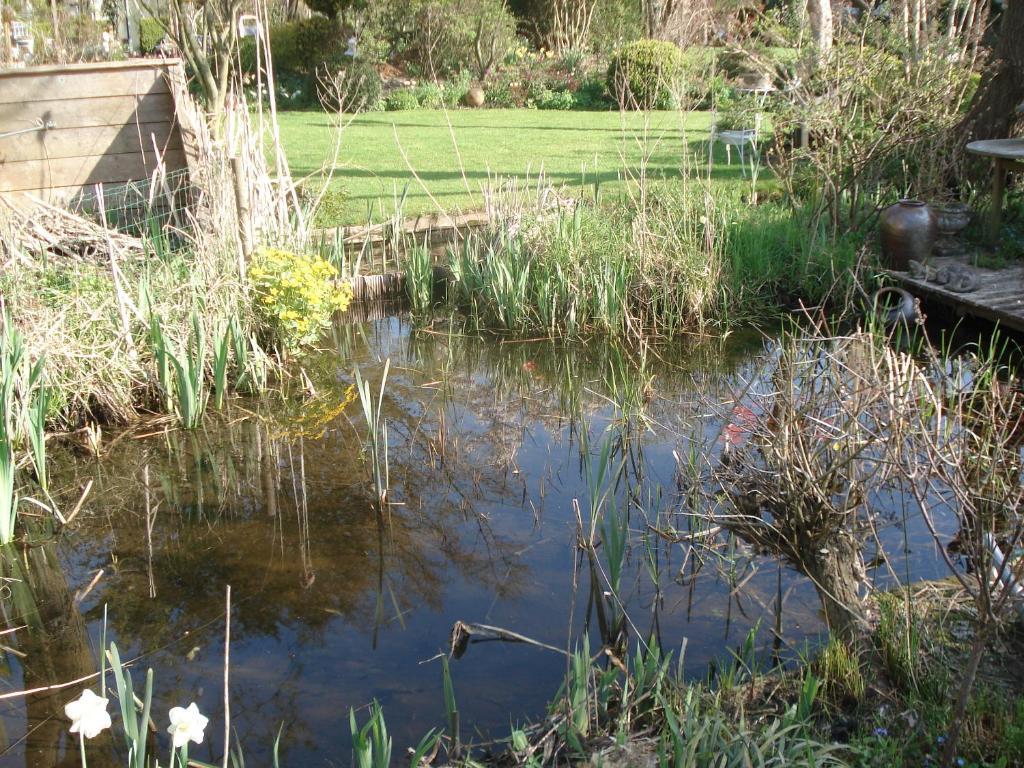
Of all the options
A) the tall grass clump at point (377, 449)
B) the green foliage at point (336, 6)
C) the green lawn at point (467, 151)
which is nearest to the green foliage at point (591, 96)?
the green lawn at point (467, 151)

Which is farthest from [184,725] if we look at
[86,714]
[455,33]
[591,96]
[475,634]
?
[455,33]

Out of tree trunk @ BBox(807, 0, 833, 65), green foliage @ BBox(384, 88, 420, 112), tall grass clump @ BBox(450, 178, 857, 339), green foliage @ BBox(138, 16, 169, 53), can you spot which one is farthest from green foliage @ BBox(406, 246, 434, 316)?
green foliage @ BBox(138, 16, 169, 53)

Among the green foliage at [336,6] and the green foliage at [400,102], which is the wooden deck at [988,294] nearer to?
the green foliage at [400,102]

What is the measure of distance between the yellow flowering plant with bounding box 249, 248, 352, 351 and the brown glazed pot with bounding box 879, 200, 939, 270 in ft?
12.9

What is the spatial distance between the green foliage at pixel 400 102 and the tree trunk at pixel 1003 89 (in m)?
12.1

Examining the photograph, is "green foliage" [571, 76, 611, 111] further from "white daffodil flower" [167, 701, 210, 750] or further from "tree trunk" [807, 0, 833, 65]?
"white daffodil flower" [167, 701, 210, 750]

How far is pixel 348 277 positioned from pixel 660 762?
16.4 feet

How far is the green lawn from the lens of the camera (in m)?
9.52

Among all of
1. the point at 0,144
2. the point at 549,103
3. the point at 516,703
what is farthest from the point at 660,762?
the point at 549,103

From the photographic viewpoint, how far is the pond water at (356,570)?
3027mm

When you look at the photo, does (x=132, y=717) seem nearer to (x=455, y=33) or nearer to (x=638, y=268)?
(x=638, y=268)

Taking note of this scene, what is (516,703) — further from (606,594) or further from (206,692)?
(206,692)

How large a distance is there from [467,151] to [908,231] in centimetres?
714

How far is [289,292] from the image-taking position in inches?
223
